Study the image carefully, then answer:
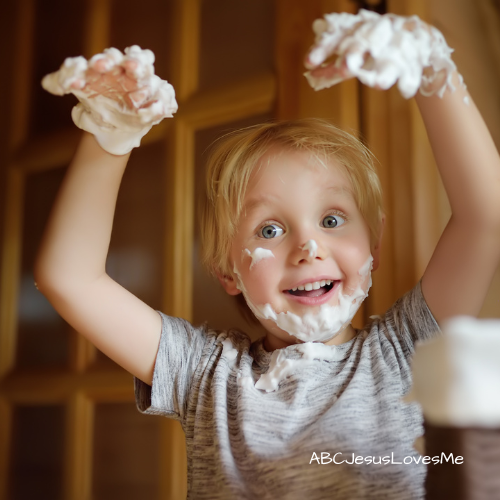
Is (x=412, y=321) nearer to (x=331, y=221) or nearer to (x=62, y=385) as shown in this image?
(x=331, y=221)

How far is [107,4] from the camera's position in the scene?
1.51 metres

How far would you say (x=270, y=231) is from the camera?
2.81 feet

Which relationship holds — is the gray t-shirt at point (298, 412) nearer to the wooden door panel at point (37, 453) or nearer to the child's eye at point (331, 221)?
the child's eye at point (331, 221)

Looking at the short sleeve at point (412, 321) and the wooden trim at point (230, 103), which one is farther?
the wooden trim at point (230, 103)

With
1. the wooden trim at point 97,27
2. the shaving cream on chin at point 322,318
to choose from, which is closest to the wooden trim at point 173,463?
the shaving cream on chin at point 322,318

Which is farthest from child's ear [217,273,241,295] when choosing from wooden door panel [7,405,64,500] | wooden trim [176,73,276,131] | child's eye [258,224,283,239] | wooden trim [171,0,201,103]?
wooden door panel [7,405,64,500]

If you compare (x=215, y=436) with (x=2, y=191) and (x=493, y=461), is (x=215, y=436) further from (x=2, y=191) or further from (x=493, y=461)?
(x=2, y=191)

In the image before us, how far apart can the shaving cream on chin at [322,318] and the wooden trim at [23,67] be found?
3.68 feet

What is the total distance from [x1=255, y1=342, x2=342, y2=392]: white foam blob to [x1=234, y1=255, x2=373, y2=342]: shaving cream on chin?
1 cm

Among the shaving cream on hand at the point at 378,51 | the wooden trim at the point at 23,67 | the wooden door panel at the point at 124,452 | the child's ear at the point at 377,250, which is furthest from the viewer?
the wooden trim at the point at 23,67

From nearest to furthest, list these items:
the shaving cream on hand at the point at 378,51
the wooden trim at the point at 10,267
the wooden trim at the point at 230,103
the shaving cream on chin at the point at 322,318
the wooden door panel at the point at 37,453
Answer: the shaving cream on hand at the point at 378,51 < the shaving cream on chin at the point at 322,318 < the wooden trim at the point at 230,103 < the wooden door panel at the point at 37,453 < the wooden trim at the point at 10,267

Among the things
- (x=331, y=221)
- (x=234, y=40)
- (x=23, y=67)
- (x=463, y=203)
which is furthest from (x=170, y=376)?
(x=23, y=67)

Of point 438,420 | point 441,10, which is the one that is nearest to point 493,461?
point 438,420

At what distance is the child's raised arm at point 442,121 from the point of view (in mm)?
611
